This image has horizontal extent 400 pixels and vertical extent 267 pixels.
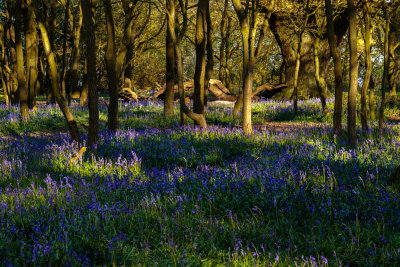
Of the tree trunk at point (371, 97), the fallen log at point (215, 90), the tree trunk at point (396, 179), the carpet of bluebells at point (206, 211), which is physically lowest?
the carpet of bluebells at point (206, 211)

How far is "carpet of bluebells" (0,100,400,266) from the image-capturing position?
115 inches

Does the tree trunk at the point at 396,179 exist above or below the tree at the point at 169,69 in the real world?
below

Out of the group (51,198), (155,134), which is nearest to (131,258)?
(51,198)

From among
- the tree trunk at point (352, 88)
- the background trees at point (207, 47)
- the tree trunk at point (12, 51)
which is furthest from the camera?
the tree trunk at point (12, 51)

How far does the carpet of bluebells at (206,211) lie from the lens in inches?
115

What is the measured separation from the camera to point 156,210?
3.67m

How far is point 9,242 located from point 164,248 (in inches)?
51.9

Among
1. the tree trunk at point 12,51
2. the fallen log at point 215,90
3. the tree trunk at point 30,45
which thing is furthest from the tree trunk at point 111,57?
the fallen log at point 215,90

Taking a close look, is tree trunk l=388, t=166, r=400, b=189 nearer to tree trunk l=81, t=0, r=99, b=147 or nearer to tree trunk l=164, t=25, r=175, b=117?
tree trunk l=81, t=0, r=99, b=147

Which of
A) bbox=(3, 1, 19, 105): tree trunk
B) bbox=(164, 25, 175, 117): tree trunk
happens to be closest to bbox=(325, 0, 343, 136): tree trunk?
bbox=(164, 25, 175, 117): tree trunk

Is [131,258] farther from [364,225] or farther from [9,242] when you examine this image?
[364,225]

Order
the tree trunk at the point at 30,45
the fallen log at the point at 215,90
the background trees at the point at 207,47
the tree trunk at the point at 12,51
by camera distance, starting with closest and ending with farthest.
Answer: the background trees at the point at 207,47 < the tree trunk at the point at 30,45 < the tree trunk at the point at 12,51 < the fallen log at the point at 215,90

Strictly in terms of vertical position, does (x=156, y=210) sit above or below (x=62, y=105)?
below

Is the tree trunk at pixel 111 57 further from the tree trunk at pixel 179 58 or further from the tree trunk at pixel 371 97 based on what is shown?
the tree trunk at pixel 371 97
